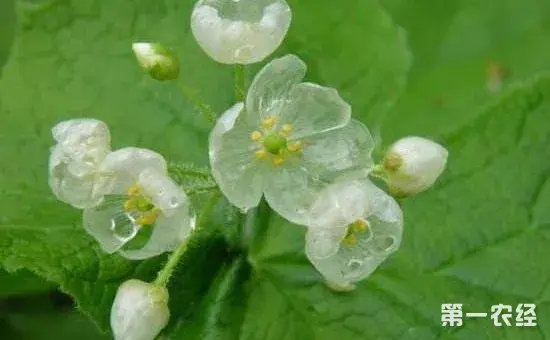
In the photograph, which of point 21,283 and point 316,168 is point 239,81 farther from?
point 21,283

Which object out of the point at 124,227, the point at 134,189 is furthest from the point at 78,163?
the point at 124,227

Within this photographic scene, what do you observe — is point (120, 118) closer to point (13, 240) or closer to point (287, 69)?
point (13, 240)

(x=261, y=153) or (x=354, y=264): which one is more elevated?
(x=261, y=153)

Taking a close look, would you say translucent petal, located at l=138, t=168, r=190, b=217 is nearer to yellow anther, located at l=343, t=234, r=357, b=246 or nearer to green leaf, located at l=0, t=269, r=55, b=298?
yellow anther, located at l=343, t=234, r=357, b=246

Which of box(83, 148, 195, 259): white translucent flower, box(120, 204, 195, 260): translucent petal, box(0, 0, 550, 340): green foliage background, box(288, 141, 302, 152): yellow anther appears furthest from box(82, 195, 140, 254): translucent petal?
box(288, 141, 302, 152): yellow anther

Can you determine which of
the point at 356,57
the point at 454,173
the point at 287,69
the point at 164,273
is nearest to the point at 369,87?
the point at 356,57

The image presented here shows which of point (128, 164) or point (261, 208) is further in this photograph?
point (261, 208)
